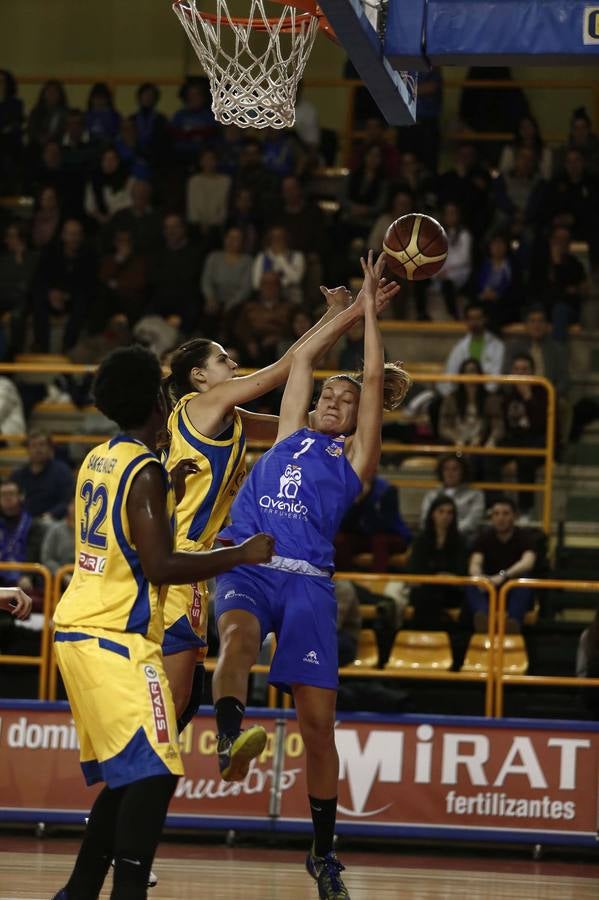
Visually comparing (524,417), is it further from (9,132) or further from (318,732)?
(9,132)

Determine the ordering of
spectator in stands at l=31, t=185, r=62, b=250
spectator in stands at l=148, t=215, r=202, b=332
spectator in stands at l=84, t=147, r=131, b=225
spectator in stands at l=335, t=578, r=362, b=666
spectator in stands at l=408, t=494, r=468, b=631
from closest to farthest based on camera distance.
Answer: spectator in stands at l=335, t=578, r=362, b=666 < spectator in stands at l=408, t=494, r=468, b=631 < spectator in stands at l=148, t=215, r=202, b=332 < spectator in stands at l=31, t=185, r=62, b=250 < spectator in stands at l=84, t=147, r=131, b=225

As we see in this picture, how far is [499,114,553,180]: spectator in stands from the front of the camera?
14.9 m

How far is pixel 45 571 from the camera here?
9.06 m

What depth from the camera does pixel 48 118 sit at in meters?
15.9

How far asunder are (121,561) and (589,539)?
817 cm

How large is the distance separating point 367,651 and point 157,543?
5.83 metres

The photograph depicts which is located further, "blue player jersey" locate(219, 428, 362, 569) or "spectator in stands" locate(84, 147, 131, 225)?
"spectator in stands" locate(84, 147, 131, 225)

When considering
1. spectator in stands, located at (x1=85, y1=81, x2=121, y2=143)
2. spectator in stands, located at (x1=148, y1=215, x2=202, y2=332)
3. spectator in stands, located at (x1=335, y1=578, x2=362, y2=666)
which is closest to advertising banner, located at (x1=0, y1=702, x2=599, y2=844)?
spectator in stands, located at (x1=335, y1=578, x2=362, y2=666)

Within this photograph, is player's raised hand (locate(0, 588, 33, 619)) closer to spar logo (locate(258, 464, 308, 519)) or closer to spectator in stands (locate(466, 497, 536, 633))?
spar logo (locate(258, 464, 308, 519))

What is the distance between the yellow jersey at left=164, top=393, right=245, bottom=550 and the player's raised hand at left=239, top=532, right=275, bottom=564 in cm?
154

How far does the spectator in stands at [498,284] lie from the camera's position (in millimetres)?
13461

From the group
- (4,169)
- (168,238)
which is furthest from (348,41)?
(4,169)

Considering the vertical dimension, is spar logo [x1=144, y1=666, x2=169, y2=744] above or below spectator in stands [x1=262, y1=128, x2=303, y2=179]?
below

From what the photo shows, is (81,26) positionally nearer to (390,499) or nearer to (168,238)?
(168,238)
